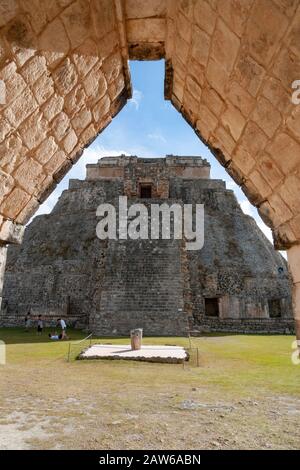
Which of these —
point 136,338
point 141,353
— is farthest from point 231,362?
point 136,338

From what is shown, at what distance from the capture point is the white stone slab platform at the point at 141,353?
8625 mm

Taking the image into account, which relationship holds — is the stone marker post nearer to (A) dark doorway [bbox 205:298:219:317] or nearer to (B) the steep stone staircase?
(B) the steep stone staircase

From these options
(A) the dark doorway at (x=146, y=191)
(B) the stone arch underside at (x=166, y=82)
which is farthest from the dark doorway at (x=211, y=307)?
(B) the stone arch underside at (x=166, y=82)

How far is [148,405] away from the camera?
489 centimetres

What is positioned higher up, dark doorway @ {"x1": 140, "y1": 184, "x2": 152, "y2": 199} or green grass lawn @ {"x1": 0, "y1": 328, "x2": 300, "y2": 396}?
dark doorway @ {"x1": 140, "y1": 184, "x2": 152, "y2": 199}

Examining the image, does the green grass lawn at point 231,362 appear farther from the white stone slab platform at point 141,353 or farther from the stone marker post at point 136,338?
the stone marker post at point 136,338

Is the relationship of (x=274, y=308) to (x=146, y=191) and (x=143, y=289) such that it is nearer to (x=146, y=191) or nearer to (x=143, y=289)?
(x=143, y=289)

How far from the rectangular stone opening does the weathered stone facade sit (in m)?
0.06

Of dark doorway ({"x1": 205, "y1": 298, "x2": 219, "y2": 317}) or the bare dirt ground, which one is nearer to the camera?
the bare dirt ground

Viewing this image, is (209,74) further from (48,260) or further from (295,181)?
(48,260)

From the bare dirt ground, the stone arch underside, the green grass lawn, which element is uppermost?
the stone arch underside

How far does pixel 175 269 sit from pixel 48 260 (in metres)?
9.76

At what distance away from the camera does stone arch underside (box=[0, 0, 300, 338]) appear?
2088 mm

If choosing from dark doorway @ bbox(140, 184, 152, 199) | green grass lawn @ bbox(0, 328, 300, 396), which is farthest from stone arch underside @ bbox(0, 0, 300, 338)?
dark doorway @ bbox(140, 184, 152, 199)
